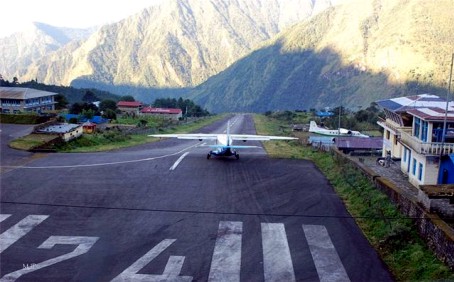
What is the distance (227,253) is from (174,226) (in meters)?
4.17

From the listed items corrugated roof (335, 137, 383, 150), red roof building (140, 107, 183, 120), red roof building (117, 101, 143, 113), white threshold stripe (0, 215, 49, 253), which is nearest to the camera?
white threshold stripe (0, 215, 49, 253)

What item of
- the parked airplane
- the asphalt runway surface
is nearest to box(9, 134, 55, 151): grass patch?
the asphalt runway surface

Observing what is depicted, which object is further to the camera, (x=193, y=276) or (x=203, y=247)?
(x=203, y=247)

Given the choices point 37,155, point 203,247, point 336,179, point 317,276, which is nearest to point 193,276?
point 203,247

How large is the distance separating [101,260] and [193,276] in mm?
3944

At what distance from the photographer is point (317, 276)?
16.6 metres

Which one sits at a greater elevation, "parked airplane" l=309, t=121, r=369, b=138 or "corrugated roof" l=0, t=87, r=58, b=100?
"corrugated roof" l=0, t=87, r=58, b=100

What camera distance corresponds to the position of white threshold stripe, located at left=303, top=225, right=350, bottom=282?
16756 mm

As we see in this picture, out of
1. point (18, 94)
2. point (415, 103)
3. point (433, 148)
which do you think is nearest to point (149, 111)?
point (18, 94)

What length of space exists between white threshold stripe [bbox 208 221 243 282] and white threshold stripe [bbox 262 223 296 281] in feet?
3.70

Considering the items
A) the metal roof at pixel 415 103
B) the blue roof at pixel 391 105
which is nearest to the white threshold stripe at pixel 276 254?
the metal roof at pixel 415 103

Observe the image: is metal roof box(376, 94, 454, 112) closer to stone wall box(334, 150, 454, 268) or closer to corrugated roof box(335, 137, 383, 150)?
corrugated roof box(335, 137, 383, 150)

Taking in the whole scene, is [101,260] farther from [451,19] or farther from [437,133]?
[451,19]

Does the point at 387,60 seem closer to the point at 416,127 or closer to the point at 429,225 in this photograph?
the point at 416,127
